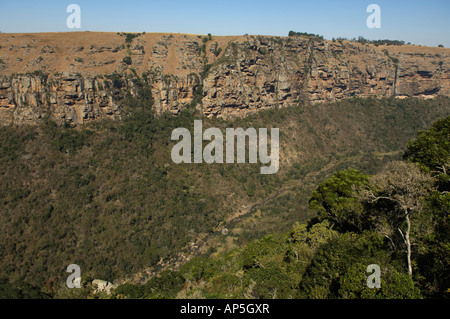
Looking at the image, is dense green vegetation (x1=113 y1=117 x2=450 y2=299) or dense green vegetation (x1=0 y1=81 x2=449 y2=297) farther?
dense green vegetation (x1=0 y1=81 x2=449 y2=297)

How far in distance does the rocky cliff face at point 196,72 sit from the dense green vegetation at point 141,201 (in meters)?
3.11

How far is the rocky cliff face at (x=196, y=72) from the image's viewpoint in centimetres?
5531

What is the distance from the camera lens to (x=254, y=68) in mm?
73938

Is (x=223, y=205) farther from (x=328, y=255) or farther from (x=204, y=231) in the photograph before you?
(x=328, y=255)

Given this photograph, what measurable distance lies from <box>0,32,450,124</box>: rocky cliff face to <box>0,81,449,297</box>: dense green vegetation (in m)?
3.11

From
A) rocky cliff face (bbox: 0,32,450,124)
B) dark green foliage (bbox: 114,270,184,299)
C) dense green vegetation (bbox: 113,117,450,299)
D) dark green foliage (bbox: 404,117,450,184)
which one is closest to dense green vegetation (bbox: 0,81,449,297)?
dark green foliage (bbox: 114,270,184,299)

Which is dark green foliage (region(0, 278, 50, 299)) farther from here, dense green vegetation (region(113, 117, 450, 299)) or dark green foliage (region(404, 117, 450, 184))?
dark green foliage (region(404, 117, 450, 184))

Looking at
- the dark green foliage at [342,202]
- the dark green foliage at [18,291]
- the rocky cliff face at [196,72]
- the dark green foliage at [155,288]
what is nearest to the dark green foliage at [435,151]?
the dark green foliage at [342,202]

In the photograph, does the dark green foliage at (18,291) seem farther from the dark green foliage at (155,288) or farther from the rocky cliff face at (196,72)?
the rocky cliff face at (196,72)

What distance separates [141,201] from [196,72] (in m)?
38.4

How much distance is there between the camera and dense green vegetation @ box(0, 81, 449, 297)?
30.5 metres

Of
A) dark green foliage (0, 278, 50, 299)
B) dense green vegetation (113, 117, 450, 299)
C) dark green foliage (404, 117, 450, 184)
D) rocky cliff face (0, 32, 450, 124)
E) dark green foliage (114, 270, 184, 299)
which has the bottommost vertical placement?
dark green foliage (0, 278, 50, 299)
